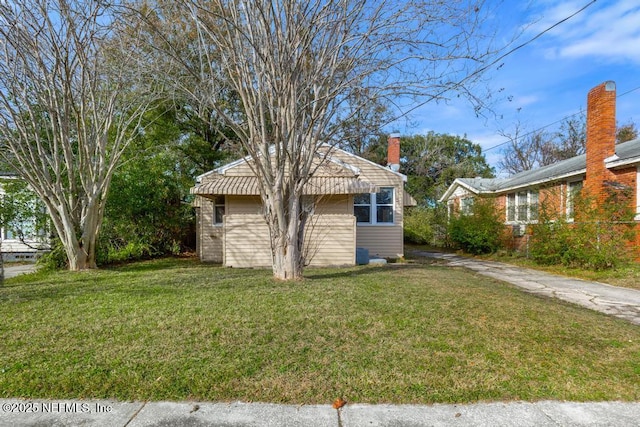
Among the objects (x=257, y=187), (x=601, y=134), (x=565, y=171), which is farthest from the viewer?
(x=565, y=171)

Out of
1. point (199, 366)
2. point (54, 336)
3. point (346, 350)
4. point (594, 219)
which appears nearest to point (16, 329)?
point (54, 336)

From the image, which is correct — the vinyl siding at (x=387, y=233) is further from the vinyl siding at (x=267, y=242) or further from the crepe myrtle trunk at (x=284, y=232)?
the crepe myrtle trunk at (x=284, y=232)

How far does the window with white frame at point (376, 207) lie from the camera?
13391mm

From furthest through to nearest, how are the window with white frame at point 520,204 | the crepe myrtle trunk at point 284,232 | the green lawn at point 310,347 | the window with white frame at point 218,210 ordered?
the window with white frame at point 520,204, the window with white frame at point 218,210, the crepe myrtle trunk at point 284,232, the green lawn at point 310,347

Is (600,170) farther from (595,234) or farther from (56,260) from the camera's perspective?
(56,260)

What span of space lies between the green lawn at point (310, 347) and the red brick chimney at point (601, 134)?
7.75 metres

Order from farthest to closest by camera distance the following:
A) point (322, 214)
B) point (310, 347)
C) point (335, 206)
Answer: point (335, 206)
point (322, 214)
point (310, 347)

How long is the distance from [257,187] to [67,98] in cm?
511

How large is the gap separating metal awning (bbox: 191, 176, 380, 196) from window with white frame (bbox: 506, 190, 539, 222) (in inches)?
298

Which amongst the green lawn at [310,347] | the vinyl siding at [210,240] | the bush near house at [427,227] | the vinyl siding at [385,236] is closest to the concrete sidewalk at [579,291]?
the green lawn at [310,347]

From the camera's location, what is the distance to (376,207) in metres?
13.4

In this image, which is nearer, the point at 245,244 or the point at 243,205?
the point at 245,244

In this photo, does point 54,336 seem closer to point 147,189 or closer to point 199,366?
point 199,366

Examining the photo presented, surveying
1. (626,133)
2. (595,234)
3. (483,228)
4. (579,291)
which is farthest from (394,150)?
(626,133)
